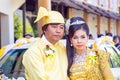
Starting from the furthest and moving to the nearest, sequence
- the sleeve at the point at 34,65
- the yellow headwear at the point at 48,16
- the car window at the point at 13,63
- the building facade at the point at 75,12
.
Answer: the building facade at the point at 75,12 → the car window at the point at 13,63 → the yellow headwear at the point at 48,16 → the sleeve at the point at 34,65

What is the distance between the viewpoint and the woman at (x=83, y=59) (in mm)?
3846

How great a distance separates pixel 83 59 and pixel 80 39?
0.20m

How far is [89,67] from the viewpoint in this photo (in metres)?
3.85

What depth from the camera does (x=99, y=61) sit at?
389cm

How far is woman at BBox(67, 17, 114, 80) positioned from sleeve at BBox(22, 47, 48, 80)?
322 millimetres

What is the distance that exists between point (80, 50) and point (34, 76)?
0.55 metres

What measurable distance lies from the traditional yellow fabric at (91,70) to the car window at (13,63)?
275 cm

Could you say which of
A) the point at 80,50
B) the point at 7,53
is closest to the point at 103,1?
the point at 7,53

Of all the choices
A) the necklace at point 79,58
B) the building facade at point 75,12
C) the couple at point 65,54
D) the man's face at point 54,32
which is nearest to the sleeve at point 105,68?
the couple at point 65,54

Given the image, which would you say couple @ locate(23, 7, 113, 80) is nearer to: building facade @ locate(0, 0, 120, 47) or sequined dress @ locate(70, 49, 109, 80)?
sequined dress @ locate(70, 49, 109, 80)

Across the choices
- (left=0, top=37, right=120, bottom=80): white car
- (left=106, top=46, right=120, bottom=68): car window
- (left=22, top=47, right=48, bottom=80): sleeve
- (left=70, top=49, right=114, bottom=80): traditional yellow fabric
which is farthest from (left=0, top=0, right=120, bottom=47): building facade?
(left=22, top=47, right=48, bottom=80): sleeve

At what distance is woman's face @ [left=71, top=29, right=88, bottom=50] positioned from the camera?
3.86 m

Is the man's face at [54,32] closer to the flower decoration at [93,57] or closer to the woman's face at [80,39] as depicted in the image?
the woman's face at [80,39]

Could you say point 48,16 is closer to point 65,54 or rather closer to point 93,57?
point 65,54
